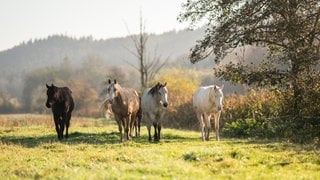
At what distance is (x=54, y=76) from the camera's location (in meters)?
145

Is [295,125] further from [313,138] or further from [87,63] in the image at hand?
[87,63]

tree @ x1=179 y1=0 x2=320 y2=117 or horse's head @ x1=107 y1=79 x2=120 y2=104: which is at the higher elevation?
tree @ x1=179 y1=0 x2=320 y2=117

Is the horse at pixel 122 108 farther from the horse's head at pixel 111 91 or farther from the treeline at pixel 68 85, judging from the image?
the treeline at pixel 68 85

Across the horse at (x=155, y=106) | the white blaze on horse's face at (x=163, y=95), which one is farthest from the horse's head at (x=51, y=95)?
the white blaze on horse's face at (x=163, y=95)

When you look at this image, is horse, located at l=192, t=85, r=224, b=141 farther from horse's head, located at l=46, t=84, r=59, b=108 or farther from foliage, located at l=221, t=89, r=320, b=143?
horse's head, located at l=46, t=84, r=59, b=108

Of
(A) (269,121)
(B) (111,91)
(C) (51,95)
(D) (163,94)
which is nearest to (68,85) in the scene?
(C) (51,95)

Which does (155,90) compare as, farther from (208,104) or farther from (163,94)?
(208,104)

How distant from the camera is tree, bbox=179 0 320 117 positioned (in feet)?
72.6

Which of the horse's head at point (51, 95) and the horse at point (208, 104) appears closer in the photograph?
the horse at point (208, 104)

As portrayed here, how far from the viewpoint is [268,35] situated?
2425 centimetres

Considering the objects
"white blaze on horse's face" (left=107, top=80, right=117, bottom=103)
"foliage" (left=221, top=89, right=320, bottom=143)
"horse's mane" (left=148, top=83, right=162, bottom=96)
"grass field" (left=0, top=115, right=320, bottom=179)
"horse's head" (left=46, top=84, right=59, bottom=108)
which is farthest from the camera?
"horse's head" (left=46, top=84, right=59, bottom=108)

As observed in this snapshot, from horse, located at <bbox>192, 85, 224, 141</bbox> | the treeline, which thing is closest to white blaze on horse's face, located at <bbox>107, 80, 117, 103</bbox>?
horse, located at <bbox>192, 85, 224, 141</bbox>

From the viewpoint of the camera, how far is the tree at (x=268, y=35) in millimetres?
22125

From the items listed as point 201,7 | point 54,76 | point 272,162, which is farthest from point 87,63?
point 272,162
